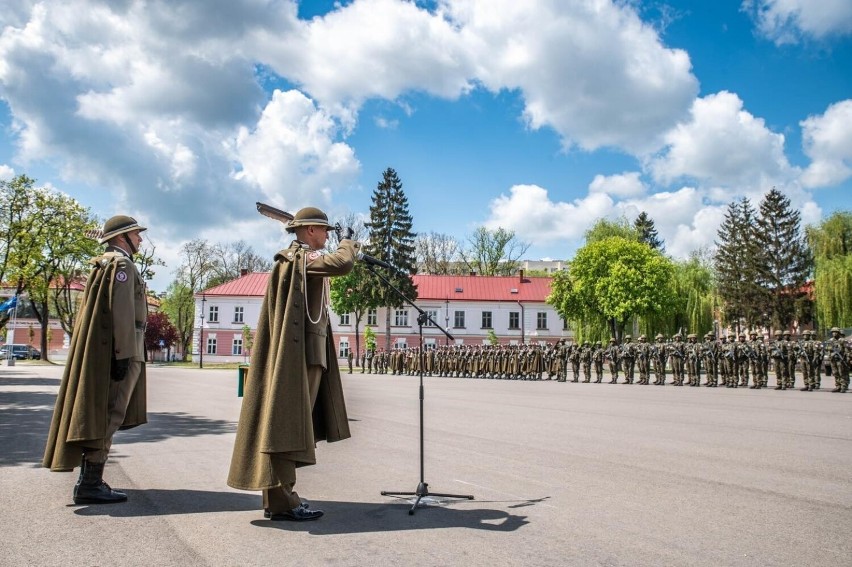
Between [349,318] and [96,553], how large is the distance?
221ft

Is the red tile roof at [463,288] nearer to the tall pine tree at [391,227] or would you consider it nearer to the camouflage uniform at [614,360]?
the tall pine tree at [391,227]

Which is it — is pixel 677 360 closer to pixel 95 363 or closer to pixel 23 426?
pixel 23 426

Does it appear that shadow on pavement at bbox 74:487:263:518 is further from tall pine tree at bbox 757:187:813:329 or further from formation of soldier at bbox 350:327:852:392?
tall pine tree at bbox 757:187:813:329

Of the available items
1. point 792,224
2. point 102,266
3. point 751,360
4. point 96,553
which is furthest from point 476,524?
point 792,224

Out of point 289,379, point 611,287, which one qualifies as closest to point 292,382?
point 289,379

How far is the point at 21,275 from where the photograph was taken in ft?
105

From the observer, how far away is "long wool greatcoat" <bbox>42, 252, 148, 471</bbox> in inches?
205

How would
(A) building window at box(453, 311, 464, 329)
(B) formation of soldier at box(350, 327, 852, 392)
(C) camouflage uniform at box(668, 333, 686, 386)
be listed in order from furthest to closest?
(A) building window at box(453, 311, 464, 329) < (C) camouflage uniform at box(668, 333, 686, 386) < (B) formation of soldier at box(350, 327, 852, 392)

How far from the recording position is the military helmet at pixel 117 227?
5848 millimetres

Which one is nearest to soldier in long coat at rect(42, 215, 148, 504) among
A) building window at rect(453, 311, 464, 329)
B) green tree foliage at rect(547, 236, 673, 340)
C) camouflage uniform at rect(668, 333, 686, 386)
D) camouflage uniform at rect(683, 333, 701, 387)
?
camouflage uniform at rect(683, 333, 701, 387)

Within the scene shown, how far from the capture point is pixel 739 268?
202 feet

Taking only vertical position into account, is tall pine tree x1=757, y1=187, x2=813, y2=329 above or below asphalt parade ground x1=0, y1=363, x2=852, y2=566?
above

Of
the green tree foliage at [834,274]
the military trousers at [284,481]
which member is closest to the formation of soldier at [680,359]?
the green tree foliage at [834,274]

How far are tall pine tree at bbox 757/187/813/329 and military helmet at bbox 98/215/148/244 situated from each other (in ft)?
197
